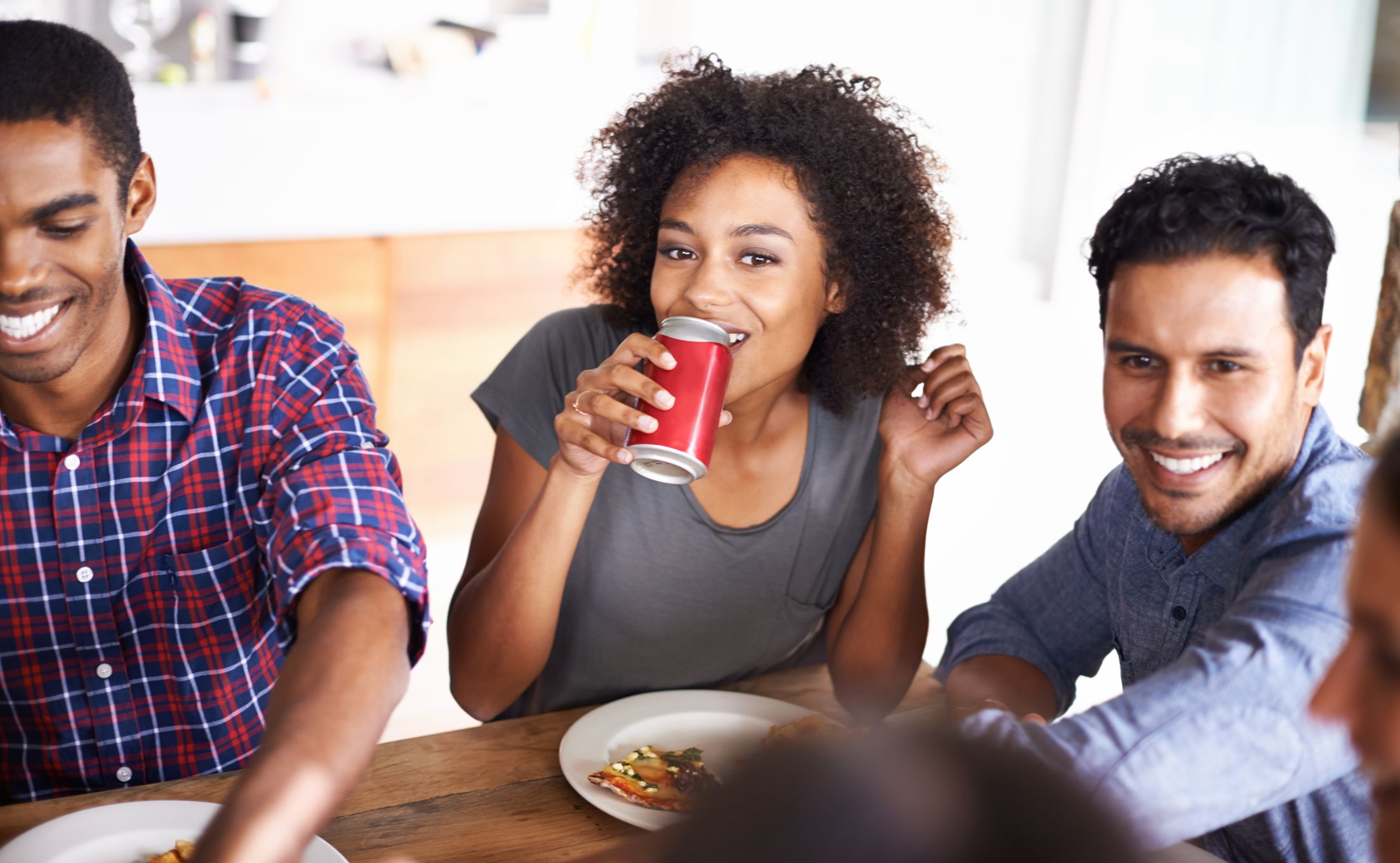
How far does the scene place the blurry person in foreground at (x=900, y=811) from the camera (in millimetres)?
380

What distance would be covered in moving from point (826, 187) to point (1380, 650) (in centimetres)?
98

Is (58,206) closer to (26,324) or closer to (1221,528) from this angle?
(26,324)

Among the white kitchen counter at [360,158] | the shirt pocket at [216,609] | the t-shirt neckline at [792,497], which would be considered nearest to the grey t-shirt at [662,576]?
the t-shirt neckline at [792,497]

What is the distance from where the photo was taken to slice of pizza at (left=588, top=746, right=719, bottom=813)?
1.09 metres

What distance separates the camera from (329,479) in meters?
1.14

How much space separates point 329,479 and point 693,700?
42cm

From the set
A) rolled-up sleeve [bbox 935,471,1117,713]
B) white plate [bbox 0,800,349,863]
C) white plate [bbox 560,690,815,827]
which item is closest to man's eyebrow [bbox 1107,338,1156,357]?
rolled-up sleeve [bbox 935,471,1117,713]

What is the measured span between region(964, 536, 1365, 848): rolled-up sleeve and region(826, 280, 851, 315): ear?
660 mm

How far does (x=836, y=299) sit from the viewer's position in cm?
151

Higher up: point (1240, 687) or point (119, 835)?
point (1240, 687)

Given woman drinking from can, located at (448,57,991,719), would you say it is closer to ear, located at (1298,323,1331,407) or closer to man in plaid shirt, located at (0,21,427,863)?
man in plaid shirt, located at (0,21,427,863)

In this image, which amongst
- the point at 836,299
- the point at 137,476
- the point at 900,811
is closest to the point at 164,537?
the point at 137,476

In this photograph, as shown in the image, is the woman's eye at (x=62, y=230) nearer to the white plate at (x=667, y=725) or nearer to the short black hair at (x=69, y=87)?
the short black hair at (x=69, y=87)

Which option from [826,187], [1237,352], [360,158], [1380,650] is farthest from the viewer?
[360,158]
